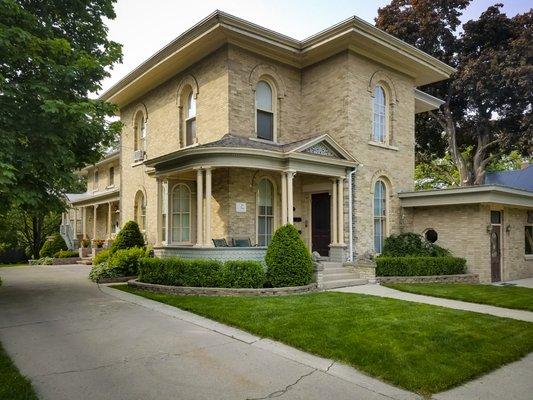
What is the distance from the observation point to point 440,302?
1061cm

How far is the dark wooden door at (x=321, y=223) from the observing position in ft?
50.7

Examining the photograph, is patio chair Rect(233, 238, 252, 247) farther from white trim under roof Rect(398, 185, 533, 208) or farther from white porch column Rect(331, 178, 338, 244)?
white trim under roof Rect(398, 185, 533, 208)

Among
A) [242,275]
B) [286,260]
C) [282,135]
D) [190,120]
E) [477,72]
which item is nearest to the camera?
[242,275]

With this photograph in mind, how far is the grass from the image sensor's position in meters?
4.50

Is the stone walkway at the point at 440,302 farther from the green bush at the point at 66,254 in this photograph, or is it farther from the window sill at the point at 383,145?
the green bush at the point at 66,254

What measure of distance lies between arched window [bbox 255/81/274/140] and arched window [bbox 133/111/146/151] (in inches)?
290

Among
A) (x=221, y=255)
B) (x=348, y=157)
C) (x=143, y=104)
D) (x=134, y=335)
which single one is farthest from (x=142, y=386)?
(x=143, y=104)

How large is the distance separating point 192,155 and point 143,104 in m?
8.50

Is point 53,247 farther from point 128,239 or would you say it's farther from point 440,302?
point 440,302

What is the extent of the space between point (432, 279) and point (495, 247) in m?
3.50

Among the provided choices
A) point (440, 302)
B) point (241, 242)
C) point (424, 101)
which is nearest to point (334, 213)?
point (241, 242)

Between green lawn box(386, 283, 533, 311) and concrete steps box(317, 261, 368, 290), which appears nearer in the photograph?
green lawn box(386, 283, 533, 311)

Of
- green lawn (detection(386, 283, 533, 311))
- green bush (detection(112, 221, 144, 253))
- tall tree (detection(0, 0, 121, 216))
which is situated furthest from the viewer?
green bush (detection(112, 221, 144, 253))

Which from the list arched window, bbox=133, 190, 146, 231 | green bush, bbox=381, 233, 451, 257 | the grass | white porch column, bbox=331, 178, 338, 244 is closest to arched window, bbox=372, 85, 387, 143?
white porch column, bbox=331, 178, 338, 244
